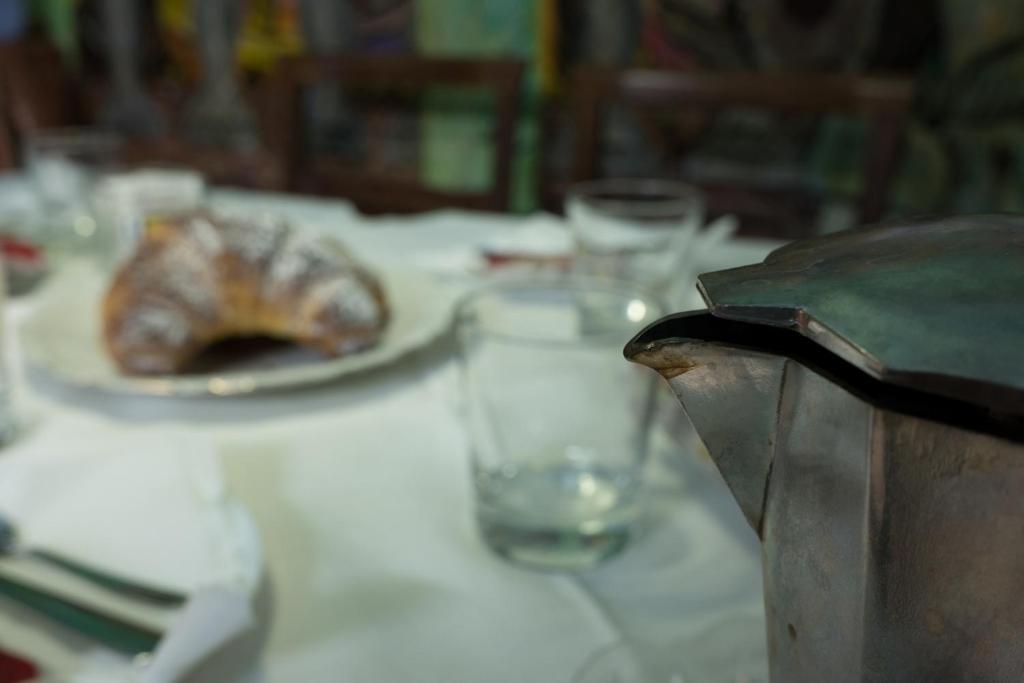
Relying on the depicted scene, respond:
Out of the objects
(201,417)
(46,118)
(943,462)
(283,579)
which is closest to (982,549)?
(943,462)

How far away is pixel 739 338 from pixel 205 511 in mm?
239

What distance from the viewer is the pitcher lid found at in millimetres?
125

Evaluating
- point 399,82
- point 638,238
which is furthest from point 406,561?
point 399,82

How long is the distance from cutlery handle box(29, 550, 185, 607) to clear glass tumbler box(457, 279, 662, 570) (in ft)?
0.39

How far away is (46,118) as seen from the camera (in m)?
2.37

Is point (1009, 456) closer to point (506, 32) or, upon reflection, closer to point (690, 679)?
point (690, 679)

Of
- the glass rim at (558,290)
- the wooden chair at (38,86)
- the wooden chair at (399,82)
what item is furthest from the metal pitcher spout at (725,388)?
the wooden chair at (38,86)

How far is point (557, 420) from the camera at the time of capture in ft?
1.14

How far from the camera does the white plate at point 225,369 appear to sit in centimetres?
45

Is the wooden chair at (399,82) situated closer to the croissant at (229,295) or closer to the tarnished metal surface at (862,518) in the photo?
the croissant at (229,295)

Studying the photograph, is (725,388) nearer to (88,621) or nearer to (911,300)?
(911,300)

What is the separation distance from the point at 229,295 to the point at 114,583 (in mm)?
255

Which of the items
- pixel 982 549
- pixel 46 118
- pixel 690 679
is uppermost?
pixel 982 549

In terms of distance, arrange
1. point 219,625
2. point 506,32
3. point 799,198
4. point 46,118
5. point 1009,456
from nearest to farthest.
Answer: point 1009,456, point 219,625, point 799,198, point 506,32, point 46,118
